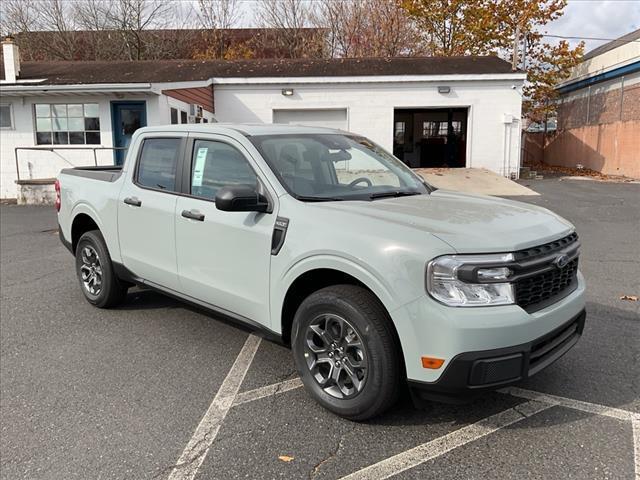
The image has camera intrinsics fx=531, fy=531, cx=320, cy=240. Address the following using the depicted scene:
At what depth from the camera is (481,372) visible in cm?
271

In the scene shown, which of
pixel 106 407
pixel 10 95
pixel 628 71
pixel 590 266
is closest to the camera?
pixel 106 407

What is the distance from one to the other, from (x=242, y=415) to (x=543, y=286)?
1.96 metres

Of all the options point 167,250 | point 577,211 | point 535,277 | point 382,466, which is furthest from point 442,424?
point 577,211

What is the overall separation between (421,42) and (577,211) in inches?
807

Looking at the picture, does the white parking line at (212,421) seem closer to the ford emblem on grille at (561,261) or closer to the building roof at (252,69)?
the ford emblem on grille at (561,261)

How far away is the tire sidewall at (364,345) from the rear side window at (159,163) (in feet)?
5.67

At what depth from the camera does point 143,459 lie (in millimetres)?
2867

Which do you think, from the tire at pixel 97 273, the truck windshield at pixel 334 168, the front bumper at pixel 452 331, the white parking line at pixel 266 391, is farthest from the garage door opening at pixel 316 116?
the front bumper at pixel 452 331

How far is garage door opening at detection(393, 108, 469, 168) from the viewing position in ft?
72.9

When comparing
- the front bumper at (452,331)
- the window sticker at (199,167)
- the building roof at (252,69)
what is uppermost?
the building roof at (252,69)

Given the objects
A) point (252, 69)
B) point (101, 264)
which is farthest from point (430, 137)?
point (101, 264)

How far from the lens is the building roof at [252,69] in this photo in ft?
57.4

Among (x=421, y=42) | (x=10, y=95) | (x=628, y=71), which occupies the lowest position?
(x=10, y=95)

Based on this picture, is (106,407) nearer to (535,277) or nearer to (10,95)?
(535,277)
